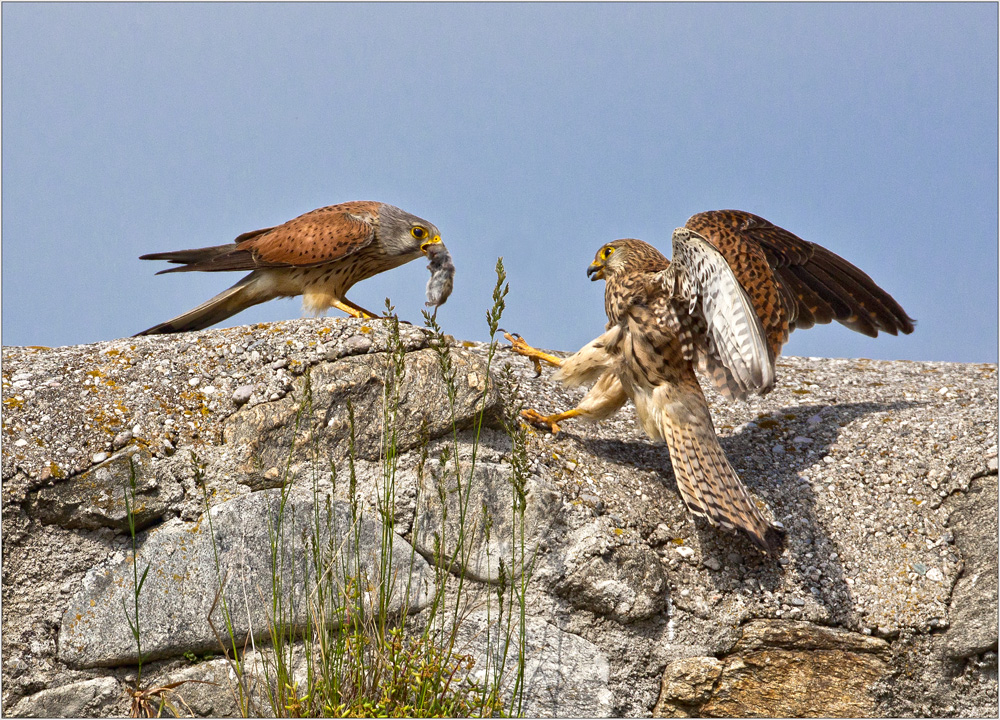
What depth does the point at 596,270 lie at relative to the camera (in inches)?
179

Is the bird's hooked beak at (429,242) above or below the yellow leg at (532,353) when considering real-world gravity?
above

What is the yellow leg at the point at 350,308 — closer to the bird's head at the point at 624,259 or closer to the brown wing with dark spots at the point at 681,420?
the bird's head at the point at 624,259

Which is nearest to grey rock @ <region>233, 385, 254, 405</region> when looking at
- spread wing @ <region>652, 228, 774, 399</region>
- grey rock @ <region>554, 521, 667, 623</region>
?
grey rock @ <region>554, 521, 667, 623</region>

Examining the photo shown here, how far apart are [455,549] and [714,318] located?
5.14ft

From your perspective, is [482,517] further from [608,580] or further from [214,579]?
[214,579]

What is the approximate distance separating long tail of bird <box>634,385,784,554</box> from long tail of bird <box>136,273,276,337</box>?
2380mm

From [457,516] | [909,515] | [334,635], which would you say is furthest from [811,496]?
[334,635]

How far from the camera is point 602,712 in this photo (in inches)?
124

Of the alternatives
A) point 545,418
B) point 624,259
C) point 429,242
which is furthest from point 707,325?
point 429,242

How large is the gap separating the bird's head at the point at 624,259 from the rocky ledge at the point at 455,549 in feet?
3.50

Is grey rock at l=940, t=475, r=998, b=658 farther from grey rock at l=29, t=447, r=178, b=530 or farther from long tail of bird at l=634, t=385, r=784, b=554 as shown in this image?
grey rock at l=29, t=447, r=178, b=530

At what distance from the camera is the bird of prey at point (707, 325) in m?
3.47

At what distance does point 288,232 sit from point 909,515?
3.69 meters

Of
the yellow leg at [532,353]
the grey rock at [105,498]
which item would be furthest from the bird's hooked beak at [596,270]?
the grey rock at [105,498]
